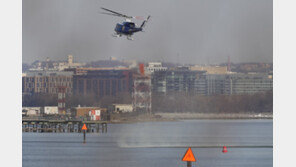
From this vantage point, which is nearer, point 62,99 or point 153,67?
point 153,67

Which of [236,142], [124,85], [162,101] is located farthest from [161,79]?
[236,142]

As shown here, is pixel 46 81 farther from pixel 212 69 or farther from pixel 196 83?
pixel 212 69

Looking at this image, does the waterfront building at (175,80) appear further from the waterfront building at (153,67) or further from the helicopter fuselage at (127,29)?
the helicopter fuselage at (127,29)

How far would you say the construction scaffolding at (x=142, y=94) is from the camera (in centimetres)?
4839

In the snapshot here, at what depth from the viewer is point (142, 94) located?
175 ft

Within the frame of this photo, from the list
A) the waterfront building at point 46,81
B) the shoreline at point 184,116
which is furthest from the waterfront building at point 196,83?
the waterfront building at point 46,81

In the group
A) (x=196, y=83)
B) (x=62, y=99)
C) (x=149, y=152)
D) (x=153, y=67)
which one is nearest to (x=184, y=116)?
(x=196, y=83)

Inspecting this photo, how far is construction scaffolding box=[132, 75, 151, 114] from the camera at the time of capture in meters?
48.4

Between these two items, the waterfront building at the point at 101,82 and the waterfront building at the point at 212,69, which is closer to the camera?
the waterfront building at the point at 212,69

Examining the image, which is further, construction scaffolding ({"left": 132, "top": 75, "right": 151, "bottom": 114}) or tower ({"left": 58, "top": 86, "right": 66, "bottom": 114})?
tower ({"left": 58, "top": 86, "right": 66, "bottom": 114})

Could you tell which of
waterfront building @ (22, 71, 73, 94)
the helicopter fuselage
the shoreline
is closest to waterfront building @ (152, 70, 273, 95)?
the shoreline

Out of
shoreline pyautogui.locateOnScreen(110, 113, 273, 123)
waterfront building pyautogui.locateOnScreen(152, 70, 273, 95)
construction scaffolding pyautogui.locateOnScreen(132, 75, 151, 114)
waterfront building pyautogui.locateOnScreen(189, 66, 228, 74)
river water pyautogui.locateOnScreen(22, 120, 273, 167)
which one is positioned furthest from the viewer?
waterfront building pyautogui.locateOnScreen(152, 70, 273, 95)

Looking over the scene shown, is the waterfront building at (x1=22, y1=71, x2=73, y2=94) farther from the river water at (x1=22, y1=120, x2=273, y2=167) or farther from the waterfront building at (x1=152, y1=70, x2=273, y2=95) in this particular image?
the waterfront building at (x1=152, y1=70, x2=273, y2=95)

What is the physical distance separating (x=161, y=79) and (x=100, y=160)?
6.92m
